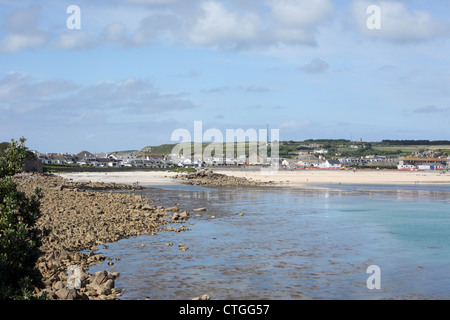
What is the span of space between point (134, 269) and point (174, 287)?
310cm

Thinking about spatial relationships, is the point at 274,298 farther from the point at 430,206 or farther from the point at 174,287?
the point at 430,206

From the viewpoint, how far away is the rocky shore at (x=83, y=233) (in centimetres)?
1502

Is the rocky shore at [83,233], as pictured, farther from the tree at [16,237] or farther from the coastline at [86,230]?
the tree at [16,237]

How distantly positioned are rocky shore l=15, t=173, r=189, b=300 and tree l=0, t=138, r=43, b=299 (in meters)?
0.88

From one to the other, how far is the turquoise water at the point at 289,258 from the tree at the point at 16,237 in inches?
178

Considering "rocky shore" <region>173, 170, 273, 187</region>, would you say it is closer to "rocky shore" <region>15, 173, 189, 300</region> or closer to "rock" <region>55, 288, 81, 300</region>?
"rocky shore" <region>15, 173, 189, 300</region>

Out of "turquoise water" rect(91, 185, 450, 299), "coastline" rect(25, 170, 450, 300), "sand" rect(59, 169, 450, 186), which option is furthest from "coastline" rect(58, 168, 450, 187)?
"turquoise water" rect(91, 185, 450, 299)

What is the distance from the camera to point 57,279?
1559cm

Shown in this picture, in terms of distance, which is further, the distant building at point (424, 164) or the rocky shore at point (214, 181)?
the distant building at point (424, 164)

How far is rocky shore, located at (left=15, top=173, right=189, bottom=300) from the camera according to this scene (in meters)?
15.0

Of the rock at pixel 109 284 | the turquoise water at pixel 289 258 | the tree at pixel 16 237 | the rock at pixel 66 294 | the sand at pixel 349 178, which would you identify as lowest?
the sand at pixel 349 178

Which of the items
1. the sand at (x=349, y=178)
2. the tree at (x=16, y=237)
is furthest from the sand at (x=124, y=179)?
the tree at (x=16, y=237)

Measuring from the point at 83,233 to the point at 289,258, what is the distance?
1151 centimetres
